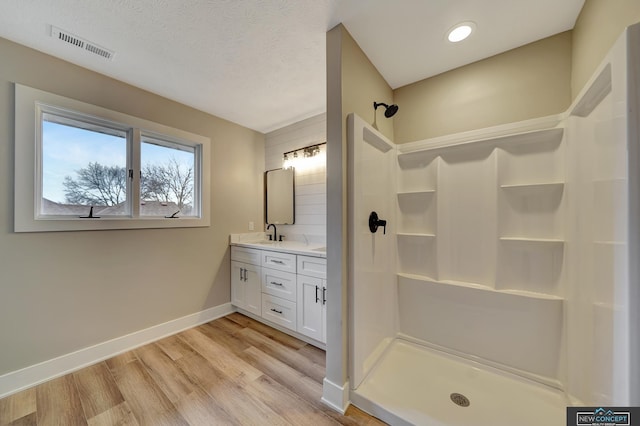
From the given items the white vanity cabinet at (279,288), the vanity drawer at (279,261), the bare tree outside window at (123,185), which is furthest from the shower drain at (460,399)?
the bare tree outside window at (123,185)

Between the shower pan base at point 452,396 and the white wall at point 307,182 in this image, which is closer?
the shower pan base at point 452,396

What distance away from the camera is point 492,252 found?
1702 millimetres

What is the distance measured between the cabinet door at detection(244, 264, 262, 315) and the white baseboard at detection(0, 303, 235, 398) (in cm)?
50

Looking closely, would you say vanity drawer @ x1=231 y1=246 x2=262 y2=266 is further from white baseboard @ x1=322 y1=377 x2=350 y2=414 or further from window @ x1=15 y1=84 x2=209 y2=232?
white baseboard @ x1=322 y1=377 x2=350 y2=414

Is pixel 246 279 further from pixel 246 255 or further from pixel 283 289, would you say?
pixel 283 289

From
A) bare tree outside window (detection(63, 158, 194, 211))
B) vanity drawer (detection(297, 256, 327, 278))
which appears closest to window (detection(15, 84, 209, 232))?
bare tree outside window (detection(63, 158, 194, 211))

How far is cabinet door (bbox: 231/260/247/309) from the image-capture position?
8.86ft

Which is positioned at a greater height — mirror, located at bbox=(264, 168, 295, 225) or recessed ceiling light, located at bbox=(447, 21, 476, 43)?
recessed ceiling light, located at bbox=(447, 21, 476, 43)

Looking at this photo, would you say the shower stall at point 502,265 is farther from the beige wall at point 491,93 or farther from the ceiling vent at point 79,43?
the ceiling vent at point 79,43

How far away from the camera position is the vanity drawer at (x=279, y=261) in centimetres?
222

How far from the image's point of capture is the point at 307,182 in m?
2.84

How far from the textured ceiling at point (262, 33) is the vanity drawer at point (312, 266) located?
5.36 ft

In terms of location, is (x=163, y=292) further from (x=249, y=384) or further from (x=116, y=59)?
(x=116, y=59)

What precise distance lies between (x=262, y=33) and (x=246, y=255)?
2.12 metres
